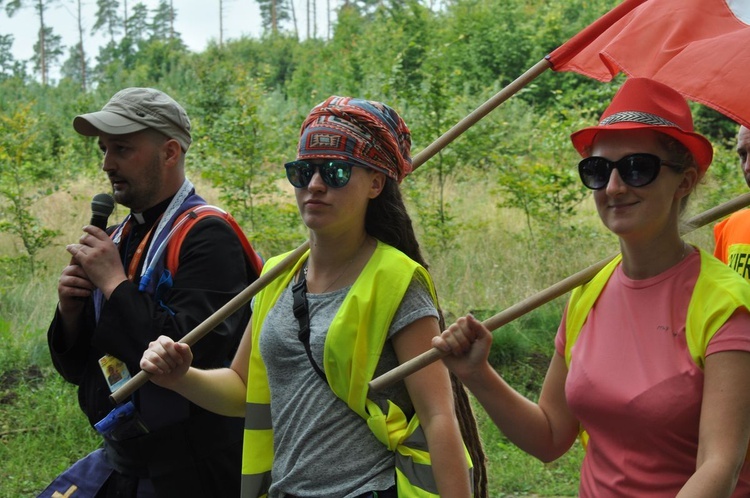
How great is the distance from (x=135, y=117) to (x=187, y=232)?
0.47 m

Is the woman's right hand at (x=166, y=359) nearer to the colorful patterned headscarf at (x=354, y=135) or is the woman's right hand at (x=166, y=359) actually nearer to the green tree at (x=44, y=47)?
the colorful patterned headscarf at (x=354, y=135)

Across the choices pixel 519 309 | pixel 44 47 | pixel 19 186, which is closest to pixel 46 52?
pixel 44 47

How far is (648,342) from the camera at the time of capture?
2.13 meters

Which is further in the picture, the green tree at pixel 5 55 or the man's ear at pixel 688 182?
the green tree at pixel 5 55

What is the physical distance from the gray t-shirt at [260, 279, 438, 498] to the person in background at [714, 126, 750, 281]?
A: 1073 millimetres

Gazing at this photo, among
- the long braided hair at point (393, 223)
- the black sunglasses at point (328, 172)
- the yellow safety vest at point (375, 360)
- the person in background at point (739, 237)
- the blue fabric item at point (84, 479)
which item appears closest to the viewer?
the yellow safety vest at point (375, 360)

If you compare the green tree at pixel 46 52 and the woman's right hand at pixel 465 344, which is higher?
the green tree at pixel 46 52

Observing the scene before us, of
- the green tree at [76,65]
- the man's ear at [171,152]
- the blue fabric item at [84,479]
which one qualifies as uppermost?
the green tree at [76,65]

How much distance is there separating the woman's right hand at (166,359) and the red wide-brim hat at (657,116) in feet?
4.01

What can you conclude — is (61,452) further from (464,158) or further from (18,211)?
(464,158)

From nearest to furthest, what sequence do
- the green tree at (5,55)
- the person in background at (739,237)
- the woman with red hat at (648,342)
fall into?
the woman with red hat at (648,342)
the person in background at (739,237)
the green tree at (5,55)

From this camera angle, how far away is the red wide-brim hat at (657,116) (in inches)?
85.7

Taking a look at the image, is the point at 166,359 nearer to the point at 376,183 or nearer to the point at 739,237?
the point at 376,183

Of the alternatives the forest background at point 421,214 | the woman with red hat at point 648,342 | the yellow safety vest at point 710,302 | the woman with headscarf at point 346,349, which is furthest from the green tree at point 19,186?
the yellow safety vest at point 710,302
